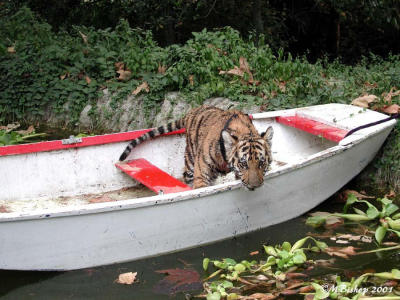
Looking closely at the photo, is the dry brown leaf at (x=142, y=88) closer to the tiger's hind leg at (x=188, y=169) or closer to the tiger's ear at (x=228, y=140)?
the tiger's hind leg at (x=188, y=169)

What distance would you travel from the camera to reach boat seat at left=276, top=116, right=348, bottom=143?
23.1 ft

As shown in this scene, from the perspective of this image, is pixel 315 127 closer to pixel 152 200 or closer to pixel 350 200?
→ pixel 350 200

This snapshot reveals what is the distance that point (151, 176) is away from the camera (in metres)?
6.83

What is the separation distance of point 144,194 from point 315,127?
211cm

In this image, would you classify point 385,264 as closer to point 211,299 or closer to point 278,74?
point 211,299

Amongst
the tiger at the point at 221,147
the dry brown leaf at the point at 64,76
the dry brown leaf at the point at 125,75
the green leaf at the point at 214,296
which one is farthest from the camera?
the dry brown leaf at the point at 64,76

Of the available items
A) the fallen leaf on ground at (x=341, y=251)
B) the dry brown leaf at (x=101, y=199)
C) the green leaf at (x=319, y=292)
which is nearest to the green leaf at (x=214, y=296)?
the green leaf at (x=319, y=292)

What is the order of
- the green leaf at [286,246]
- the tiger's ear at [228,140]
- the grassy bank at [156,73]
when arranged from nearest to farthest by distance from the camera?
the green leaf at [286,246] → the tiger's ear at [228,140] → the grassy bank at [156,73]

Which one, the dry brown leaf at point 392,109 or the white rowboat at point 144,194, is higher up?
the dry brown leaf at point 392,109

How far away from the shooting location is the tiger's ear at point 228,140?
20.2ft

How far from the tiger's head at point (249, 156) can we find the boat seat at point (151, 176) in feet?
1.88

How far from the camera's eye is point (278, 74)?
948 cm

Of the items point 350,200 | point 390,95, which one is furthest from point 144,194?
point 390,95

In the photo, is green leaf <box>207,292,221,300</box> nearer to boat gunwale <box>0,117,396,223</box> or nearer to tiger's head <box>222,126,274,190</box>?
boat gunwale <box>0,117,396,223</box>
